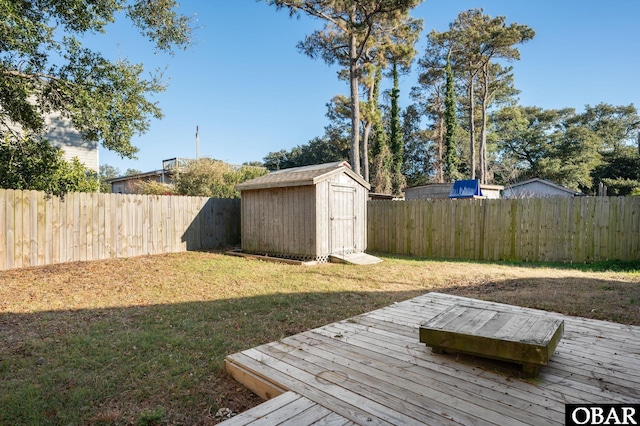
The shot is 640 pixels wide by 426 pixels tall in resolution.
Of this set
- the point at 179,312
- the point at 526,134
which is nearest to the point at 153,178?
the point at 179,312

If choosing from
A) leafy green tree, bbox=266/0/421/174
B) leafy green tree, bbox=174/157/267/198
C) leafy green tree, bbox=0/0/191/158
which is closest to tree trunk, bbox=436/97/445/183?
leafy green tree, bbox=266/0/421/174

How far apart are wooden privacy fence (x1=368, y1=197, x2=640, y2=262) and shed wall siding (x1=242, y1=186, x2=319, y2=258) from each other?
3252mm

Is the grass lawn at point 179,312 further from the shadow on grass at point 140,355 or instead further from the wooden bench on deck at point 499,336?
the wooden bench on deck at point 499,336

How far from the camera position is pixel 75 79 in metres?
7.25

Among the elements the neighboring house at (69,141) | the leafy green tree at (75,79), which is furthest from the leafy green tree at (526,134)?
the neighboring house at (69,141)

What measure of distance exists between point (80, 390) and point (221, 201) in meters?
9.58

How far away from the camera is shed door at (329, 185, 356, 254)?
9.37 metres

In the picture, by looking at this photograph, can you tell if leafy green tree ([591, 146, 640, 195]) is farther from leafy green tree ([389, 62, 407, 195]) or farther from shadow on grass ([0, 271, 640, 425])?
shadow on grass ([0, 271, 640, 425])

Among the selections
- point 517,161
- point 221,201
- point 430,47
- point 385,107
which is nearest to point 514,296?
point 221,201

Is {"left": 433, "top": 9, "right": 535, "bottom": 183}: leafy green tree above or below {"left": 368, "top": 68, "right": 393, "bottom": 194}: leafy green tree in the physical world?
above

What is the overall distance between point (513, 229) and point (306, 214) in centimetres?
557

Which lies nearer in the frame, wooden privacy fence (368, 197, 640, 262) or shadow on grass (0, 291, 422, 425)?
shadow on grass (0, 291, 422, 425)

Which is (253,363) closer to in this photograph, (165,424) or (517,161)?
(165,424)

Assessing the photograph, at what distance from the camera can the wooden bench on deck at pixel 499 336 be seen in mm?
2305
